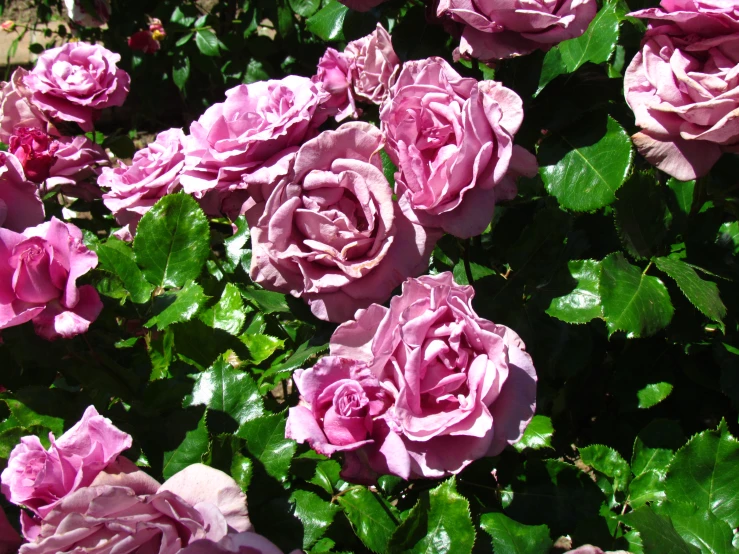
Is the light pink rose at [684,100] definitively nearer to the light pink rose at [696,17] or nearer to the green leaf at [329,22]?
the light pink rose at [696,17]

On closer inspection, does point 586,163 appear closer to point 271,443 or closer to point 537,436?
point 537,436

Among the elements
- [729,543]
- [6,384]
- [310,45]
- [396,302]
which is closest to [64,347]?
[6,384]

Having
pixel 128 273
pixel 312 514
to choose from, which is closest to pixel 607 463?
pixel 312 514

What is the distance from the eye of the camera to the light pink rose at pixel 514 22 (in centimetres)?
90

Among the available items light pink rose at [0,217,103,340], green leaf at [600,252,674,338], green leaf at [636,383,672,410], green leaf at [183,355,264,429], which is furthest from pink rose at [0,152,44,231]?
green leaf at [636,383,672,410]

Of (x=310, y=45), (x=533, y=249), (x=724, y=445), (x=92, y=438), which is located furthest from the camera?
(x=310, y=45)

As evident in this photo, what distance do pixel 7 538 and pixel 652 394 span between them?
1.16 meters

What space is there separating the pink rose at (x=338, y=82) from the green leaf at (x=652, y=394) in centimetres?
80

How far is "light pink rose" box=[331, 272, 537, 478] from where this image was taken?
0.74 m

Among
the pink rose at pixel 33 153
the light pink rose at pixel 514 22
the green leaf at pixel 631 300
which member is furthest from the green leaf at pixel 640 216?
the pink rose at pixel 33 153

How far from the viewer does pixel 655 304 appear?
3.50 ft

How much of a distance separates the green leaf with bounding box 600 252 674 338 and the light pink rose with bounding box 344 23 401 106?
509mm

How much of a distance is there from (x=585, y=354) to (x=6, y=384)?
1.04 m

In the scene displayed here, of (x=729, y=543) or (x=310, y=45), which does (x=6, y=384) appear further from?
(x=310, y=45)
